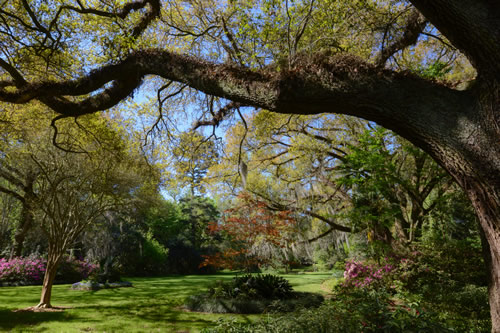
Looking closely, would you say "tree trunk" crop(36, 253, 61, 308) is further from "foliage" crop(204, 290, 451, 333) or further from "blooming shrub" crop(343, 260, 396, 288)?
"blooming shrub" crop(343, 260, 396, 288)

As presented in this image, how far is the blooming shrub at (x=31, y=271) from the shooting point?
13664 mm

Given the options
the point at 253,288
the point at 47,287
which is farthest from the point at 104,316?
the point at 253,288

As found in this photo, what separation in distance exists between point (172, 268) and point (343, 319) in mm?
23567

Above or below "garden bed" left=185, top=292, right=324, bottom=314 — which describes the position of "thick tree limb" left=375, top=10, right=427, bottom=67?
above

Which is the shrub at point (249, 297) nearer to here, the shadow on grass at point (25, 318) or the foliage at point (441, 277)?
the foliage at point (441, 277)

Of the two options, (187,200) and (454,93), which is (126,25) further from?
(187,200)

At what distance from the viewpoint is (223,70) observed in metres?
3.19

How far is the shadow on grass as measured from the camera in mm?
6094

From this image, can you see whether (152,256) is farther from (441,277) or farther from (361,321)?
(361,321)

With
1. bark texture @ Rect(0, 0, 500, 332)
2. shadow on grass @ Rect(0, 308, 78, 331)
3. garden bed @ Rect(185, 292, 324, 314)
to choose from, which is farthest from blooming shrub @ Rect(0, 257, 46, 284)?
bark texture @ Rect(0, 0, 500, 332)

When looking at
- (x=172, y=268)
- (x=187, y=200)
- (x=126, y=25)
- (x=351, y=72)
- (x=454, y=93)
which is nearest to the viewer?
(x=454, y=93)

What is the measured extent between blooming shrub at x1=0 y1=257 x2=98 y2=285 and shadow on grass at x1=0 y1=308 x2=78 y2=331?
7.81 meters

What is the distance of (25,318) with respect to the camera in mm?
6723

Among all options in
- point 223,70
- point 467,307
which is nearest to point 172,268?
point 467,307
